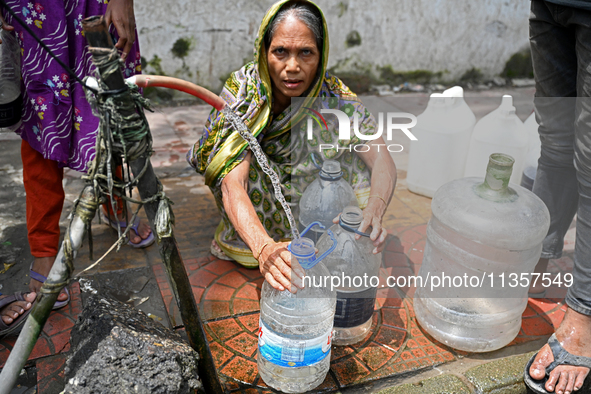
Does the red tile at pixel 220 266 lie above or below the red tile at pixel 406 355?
below

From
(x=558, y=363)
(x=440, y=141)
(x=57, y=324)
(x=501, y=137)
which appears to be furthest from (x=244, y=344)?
(x=501, y=137)

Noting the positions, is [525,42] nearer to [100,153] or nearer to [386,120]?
[386,120]

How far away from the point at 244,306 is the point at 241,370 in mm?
476

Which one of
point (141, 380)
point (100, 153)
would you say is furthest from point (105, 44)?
point (141, 380)

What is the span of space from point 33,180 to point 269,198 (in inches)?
49.3

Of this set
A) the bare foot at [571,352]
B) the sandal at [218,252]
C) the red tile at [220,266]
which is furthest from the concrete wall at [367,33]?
the bare foot at [571,352]

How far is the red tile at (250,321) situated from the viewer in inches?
97.3

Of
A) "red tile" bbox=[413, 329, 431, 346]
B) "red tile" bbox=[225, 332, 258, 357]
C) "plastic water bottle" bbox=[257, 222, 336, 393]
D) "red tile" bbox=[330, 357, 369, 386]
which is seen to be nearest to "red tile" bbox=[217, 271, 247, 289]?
"red tile" bbox=[225, 332, 258, 357]

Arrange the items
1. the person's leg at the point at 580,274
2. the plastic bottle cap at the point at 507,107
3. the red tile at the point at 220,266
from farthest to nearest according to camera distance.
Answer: the plastic bottle cap at the point at 507,107, the red tile at the point at 220,266, the person's leg at the point at 580,274

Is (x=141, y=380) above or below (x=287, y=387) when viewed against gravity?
above

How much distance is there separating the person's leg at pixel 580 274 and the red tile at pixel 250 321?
1312mm

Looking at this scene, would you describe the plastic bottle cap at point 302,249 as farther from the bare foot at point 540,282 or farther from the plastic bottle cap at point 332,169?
the bare foot at point 540,282

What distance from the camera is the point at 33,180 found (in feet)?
8.18

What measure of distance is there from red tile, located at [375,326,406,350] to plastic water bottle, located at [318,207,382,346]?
10cm
